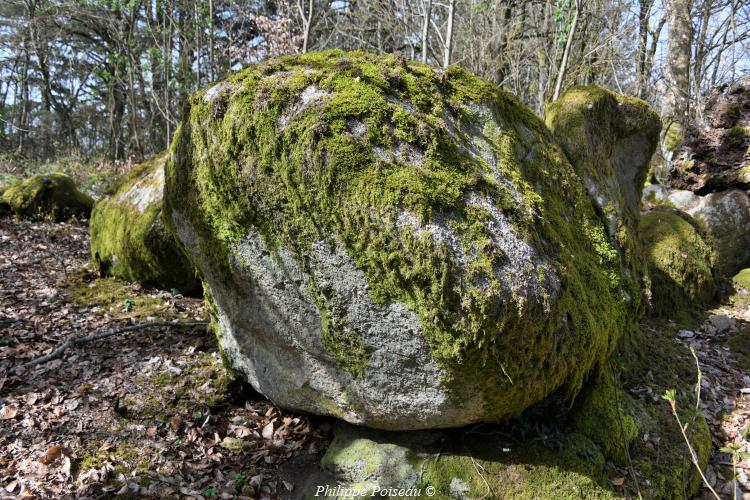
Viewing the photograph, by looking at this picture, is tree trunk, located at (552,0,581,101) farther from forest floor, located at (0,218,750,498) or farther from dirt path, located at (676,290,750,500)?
forest floor, located at (0,218,750,498)

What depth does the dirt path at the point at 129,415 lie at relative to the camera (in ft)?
10.5

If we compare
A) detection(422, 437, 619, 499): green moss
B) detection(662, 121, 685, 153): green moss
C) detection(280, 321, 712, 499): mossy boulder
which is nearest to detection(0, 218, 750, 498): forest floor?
detection(280, 321, 712, 499): mossy boulder

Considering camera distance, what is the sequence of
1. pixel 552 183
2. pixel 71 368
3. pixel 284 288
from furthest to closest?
pixel 71 368, pixel 552 183, pixel 284 288

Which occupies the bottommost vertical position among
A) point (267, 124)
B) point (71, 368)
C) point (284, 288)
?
point (71, 368)

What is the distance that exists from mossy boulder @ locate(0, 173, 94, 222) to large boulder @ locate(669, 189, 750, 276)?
37.5 ft

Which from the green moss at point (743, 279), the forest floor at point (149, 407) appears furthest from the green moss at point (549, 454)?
the green moss at point (743, 279)

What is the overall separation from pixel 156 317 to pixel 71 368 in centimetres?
118

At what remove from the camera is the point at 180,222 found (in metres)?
3.57

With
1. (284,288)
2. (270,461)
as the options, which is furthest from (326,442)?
(284,288)

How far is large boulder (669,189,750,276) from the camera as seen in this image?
6.99 m

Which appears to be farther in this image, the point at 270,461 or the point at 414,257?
the point at 270,461

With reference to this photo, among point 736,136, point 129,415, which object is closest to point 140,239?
point 129,415

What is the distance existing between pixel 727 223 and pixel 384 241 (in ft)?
22.5

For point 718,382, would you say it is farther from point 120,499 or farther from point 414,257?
point 120,499
